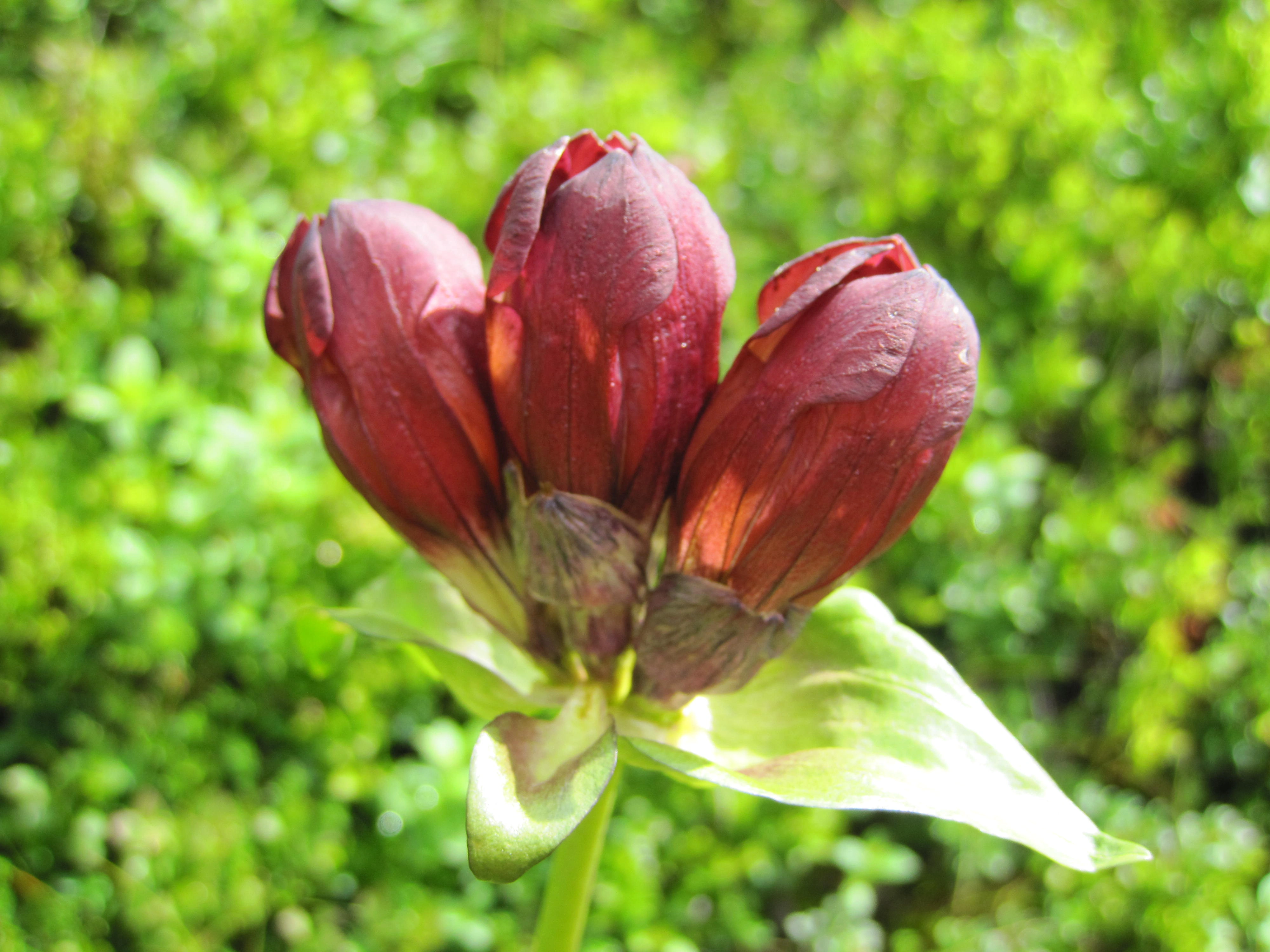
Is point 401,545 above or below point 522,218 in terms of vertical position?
below

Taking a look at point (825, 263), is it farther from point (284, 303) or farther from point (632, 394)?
point (284, 303)

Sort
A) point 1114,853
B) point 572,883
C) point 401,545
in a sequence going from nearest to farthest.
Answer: point 1114,853
point 572,883
point 401,545

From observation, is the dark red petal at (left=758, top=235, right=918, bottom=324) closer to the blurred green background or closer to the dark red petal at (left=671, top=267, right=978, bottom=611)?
the dark red petal at (left=671, top=267, right=978, bottom=611)

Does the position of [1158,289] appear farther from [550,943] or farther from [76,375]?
[76,375]

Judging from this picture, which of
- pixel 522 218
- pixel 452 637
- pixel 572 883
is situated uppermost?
pixel 522 218

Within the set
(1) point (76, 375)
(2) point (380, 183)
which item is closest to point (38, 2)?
(2) point (380, 183)

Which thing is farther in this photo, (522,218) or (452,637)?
(452,637)

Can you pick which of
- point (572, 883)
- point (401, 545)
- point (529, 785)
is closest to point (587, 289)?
point (529, 785)

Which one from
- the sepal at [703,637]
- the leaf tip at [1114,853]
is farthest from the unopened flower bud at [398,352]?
the leaf tip at [1114,853]
